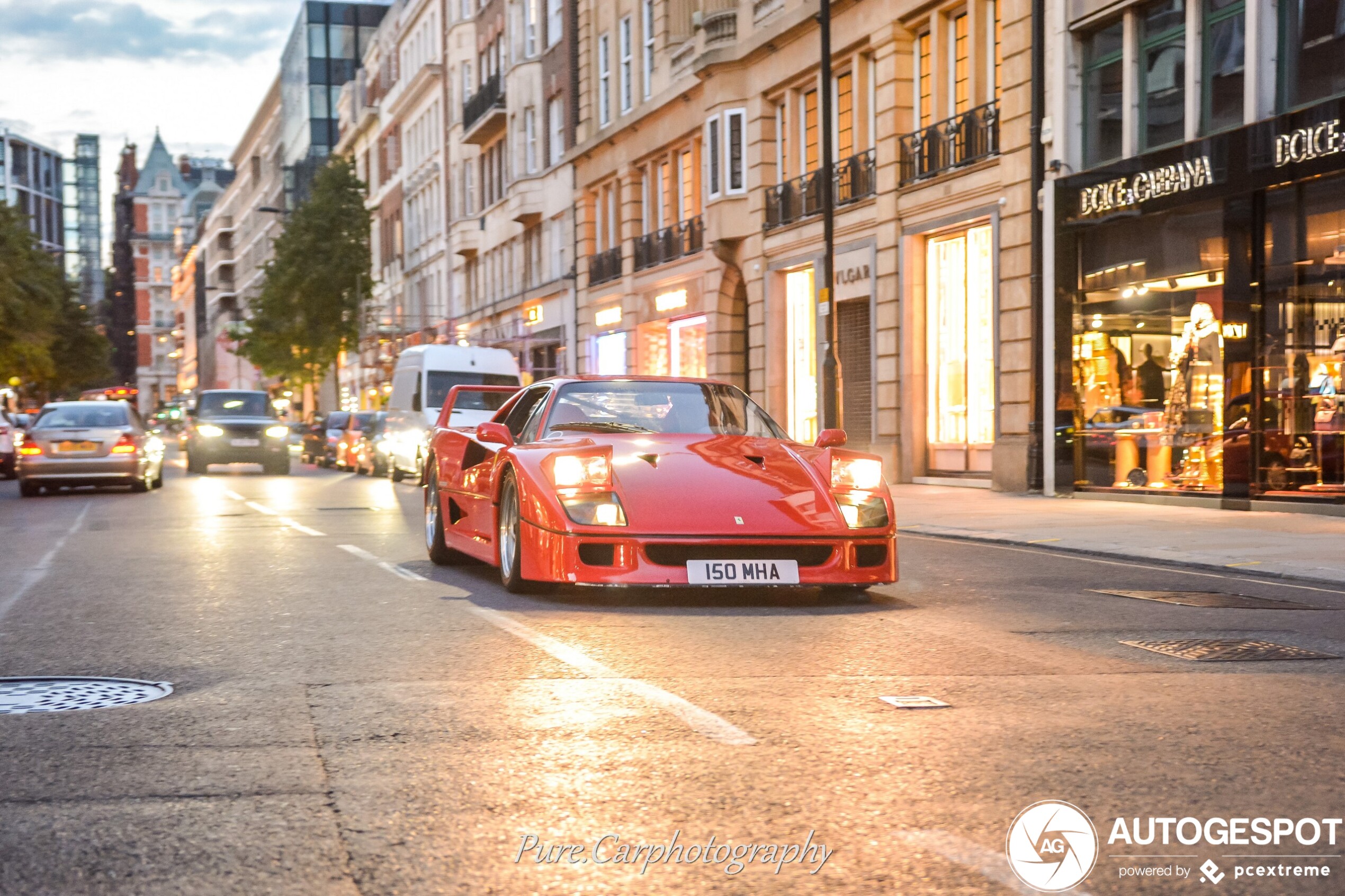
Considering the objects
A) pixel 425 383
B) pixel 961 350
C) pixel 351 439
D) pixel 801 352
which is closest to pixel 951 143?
pixel 961 350

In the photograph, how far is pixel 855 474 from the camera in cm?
984

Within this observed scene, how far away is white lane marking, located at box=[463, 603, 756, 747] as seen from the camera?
18.3ft

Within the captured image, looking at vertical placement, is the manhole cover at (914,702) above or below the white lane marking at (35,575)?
above

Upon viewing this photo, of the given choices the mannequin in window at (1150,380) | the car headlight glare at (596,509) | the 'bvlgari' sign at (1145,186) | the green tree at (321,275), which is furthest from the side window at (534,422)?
the green tree at (321,275)

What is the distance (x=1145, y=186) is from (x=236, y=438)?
21630 millimetres

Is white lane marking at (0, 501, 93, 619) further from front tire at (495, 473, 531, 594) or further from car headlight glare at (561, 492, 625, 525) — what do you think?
car headlight glare at (561, 492, 625, 525)

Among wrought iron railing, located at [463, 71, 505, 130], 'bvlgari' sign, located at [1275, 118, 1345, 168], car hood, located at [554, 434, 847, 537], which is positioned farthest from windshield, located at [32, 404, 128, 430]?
wrought iron railing, located at [463, 71, 505, 130]

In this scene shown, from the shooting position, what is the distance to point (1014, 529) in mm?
16531

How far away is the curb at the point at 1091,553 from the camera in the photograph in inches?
465

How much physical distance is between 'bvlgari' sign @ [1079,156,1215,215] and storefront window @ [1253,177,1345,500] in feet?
3.72

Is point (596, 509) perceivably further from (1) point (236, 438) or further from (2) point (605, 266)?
(2) point (605, 266)

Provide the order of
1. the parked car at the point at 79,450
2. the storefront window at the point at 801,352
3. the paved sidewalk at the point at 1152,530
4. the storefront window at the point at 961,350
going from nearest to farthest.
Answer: the paved sidewalk at the point at 1152,530 < the storefront window at the point at 961,350 < the parked car at the point at 79,450 < the storefront window at the point at 801,352

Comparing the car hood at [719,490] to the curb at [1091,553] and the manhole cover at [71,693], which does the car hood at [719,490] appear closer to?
the manhole cover at [71,693]

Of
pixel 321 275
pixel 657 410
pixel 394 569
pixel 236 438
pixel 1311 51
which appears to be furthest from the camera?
pixel 321 275
